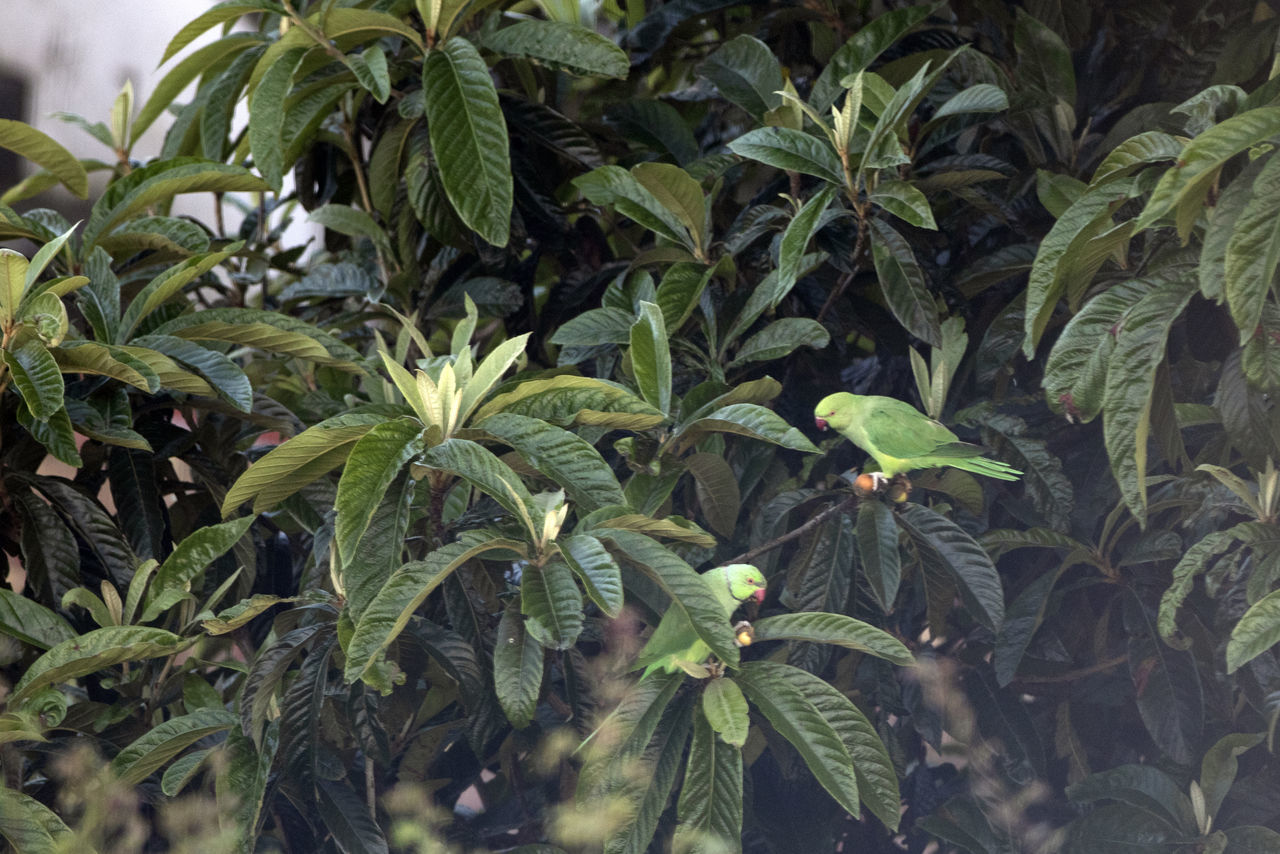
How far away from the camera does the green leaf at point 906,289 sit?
0.83m

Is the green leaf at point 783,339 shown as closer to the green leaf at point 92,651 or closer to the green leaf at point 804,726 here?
the green leaf at point 804,726

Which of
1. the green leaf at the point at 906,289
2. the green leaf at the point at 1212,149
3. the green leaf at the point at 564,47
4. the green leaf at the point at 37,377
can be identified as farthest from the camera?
the green leaf at the point at 564,47

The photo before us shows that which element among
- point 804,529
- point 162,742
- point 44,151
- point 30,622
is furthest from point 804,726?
point 44,151

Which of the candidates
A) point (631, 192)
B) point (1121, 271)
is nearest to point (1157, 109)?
point (1121, 271)

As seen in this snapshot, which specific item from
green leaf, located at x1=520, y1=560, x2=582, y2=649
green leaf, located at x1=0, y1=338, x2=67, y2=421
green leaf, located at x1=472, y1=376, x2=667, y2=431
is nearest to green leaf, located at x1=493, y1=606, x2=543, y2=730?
green leaf, located at x1=520, y1=560, x2=582, y2=649

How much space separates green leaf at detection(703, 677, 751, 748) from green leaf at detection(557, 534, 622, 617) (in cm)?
14

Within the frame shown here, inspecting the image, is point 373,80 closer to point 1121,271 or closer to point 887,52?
point 887,52

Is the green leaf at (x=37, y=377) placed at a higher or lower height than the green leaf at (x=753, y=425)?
higher

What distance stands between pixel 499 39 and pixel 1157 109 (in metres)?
0.66

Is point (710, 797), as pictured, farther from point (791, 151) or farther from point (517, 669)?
point (791, 151)

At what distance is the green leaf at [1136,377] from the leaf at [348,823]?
0.68 meters

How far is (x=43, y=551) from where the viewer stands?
2.83 ft

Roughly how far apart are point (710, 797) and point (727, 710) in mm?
74

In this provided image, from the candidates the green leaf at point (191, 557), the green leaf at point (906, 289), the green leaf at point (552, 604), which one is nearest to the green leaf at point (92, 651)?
the green leaf at point (191, 557)
